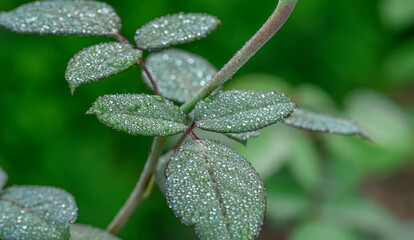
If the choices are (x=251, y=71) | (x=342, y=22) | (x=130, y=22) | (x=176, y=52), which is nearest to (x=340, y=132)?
(x=176, y=52)

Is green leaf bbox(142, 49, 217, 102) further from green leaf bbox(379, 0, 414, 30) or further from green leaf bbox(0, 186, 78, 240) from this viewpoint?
green leaf bbox(379, 0, 414, 30)

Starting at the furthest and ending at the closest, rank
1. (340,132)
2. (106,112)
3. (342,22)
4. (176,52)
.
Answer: (342,22), (176,52), (340,132), (106,112)

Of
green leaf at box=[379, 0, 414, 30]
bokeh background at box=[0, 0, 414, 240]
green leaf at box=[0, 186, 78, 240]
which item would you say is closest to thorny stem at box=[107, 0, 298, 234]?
green leaf at box=[0, 186, 78, 240]

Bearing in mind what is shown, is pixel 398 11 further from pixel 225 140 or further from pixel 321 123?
pixel 321 123

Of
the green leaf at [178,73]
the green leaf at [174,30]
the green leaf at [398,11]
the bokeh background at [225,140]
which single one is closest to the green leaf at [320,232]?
the bokeh background at [225,140]

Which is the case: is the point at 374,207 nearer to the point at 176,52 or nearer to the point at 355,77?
the point at 355,77
